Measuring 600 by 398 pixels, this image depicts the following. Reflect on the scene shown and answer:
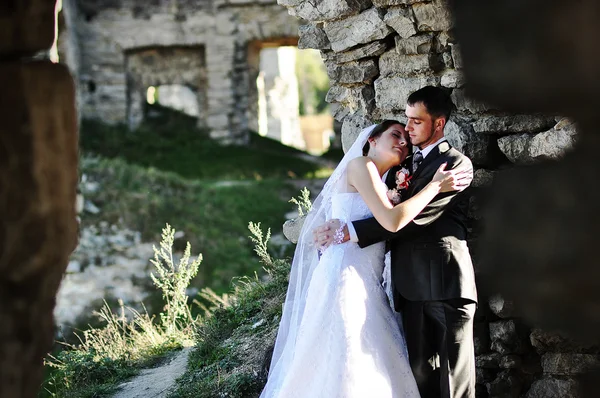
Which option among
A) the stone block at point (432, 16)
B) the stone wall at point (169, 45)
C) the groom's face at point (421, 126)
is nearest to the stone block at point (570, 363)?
the groom's face at point (421, 126)

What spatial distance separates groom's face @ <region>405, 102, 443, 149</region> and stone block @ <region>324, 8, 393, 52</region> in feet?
3.64

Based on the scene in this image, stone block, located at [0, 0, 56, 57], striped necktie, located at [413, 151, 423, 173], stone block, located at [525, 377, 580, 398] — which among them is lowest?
stone block, located at [525, 377, 580, 398]

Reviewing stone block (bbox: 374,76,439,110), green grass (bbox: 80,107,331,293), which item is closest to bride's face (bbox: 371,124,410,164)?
stone block (bbox: 374,76,439,110)

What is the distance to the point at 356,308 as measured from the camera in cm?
469

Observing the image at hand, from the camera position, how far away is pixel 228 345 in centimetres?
676

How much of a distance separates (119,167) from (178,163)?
9.14 feet

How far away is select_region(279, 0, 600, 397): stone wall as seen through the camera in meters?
5.11

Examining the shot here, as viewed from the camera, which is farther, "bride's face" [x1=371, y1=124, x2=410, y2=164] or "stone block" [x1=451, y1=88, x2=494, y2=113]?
"stone block" [x1=451, y1=88, x2=494, y2=113]

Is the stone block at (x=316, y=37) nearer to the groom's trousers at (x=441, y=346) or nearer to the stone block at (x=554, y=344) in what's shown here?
the groom's trousers at (x=441, y=346)

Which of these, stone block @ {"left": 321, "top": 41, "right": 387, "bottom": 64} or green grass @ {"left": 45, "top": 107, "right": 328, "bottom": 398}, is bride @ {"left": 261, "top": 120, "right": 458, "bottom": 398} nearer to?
stone block @ {"left": 321, "top": 41, "right": 387, "bottom": 64}

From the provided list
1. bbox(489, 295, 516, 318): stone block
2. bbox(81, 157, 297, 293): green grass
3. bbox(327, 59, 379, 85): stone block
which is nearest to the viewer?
bbox(489, 295, 516, 318): stone block

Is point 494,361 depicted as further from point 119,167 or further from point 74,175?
point 119,167

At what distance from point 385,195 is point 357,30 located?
151 centimetres

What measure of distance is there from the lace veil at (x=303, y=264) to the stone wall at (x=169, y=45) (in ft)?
45.2
